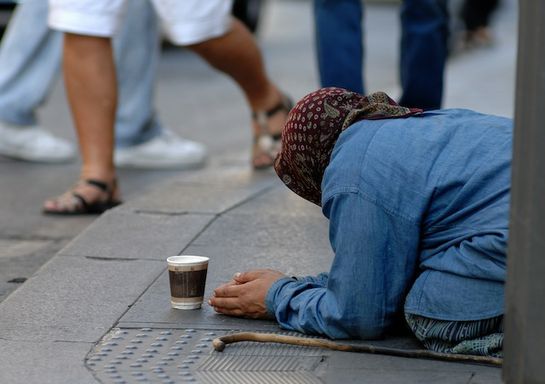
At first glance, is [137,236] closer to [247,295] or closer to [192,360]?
[247,295]

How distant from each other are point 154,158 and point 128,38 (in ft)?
1.90

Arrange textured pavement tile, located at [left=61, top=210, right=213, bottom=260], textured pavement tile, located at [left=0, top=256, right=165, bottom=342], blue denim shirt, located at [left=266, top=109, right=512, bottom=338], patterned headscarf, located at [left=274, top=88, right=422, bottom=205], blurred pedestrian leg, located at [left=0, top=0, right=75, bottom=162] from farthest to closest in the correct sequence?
blurred pedestrian leg, located at [left=0, top=0, right=75, bottom=162] → textured pavement tile, located at [left=61, top=210, right=213, bottom=260] → textured pavement tile, located at [left=0, top=256, right=165, bottom=342] → patterned headscarf, located at [left=274, top=88, right=422, bottom=205] → blue denim shirt, located at [left=266, top=109, right=512, bottom=338]

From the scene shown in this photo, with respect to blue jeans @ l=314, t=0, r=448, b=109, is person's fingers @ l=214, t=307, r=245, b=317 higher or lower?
lower

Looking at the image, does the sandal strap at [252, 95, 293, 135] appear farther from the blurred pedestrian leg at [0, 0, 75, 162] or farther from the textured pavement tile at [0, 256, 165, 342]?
the textured pavement tile at [0, 256, 165, 342]

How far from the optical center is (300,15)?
15.6 meters

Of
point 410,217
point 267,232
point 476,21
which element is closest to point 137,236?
point 267,232

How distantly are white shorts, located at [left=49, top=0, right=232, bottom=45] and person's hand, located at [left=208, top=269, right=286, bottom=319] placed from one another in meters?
1.74

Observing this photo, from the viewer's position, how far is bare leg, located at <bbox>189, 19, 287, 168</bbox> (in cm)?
510

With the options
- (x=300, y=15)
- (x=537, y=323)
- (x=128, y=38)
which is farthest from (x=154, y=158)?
(x=300, y=15)

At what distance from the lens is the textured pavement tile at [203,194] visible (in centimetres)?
448

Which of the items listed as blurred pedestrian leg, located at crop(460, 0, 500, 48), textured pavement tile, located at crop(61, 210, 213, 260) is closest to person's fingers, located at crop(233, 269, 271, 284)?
textured pavement tile, located at crop(61, 210, 213, 260)

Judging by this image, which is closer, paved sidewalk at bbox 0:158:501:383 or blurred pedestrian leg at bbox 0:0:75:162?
paved sidewalk at bbox 0:158:501:383

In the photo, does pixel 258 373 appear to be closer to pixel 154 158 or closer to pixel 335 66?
pixel 335 66

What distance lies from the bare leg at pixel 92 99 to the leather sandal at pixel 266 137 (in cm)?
81
